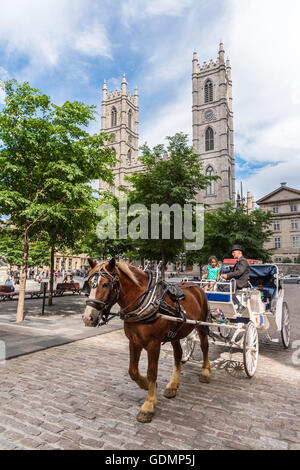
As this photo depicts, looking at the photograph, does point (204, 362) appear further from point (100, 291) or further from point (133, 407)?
point (100, 291)

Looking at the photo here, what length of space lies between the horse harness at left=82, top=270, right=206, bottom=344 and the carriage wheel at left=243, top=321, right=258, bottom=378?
4.59ft

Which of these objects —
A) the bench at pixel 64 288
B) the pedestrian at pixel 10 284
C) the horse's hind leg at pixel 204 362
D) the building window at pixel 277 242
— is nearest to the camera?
the horse's hind leg at pixel 204 362

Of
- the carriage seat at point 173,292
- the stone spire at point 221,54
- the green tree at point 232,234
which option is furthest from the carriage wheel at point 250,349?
the stone spire at point 221,54

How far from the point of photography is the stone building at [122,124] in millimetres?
68500

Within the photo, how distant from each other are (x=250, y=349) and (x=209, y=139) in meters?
60.0

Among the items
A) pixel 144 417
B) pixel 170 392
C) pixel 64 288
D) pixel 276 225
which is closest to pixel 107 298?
pixel 144 417

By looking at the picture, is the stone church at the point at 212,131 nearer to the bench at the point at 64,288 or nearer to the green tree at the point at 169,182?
the bench at the point at 64,288

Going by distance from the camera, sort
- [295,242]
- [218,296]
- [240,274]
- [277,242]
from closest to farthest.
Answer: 1. [218,296]
2. [240,274]
3. [295,242]
4. [277,242]

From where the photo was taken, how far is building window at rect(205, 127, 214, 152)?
58781 millimetres

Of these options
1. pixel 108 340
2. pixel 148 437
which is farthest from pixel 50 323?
pixel 148 437

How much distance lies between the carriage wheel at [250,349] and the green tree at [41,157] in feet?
21.2

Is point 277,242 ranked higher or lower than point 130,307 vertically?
higher

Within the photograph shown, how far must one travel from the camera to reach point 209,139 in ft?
194

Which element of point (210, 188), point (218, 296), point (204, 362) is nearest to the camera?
point (204, 362)
